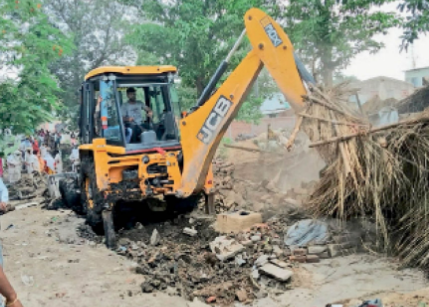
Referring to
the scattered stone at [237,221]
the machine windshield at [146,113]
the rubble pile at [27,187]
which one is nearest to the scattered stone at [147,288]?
the scattered stone at [237,221]

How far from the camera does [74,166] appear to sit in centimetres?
1471

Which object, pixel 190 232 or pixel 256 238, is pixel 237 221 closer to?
pixel 256 238

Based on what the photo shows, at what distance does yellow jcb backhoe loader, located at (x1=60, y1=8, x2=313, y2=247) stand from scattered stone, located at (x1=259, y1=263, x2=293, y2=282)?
214cm

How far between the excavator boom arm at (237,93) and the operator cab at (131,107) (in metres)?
0.72

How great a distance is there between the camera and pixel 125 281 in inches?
205

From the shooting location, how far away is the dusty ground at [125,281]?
4.41 m

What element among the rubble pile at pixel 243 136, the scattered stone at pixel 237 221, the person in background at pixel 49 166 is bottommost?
the scattered stone at pixel 237 221

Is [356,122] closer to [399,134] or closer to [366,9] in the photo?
[399,134]

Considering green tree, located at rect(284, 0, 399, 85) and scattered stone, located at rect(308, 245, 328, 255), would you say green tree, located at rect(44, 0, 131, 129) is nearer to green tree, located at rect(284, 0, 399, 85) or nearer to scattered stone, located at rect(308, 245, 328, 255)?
green tree, located at rect(284, 0, 399, 85)

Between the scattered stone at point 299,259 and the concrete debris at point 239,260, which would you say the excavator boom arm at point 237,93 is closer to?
the concrete debris at point 239,260

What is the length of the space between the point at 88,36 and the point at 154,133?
59.9 feet

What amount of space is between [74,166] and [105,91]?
8.54 meters

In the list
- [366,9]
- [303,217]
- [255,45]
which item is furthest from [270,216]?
[366,9]

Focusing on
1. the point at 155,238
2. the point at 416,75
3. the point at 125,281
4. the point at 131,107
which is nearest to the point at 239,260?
the point at 125,281
